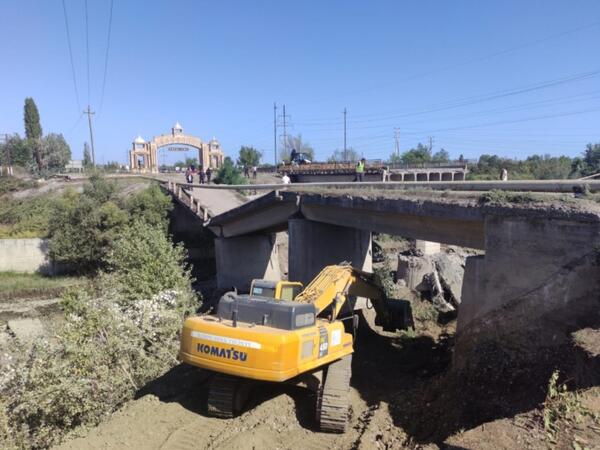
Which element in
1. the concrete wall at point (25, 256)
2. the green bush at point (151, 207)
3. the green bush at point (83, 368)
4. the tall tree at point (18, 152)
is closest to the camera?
the green bush at point (83, 368)

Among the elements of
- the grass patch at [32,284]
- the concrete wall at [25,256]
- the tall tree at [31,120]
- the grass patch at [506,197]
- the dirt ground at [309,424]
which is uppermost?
the tall tree at [31,120]

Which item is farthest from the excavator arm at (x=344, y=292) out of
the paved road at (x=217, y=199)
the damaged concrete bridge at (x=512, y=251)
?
the paved road at (x=217, y=199)

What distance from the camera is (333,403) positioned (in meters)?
8.24

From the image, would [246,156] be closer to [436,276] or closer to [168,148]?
[168,148]

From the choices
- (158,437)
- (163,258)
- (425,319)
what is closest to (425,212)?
(425,319)

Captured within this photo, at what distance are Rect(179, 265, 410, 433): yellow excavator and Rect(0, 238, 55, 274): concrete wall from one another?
29.5 m

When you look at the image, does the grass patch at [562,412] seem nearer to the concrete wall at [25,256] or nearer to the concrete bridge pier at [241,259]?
the concrete bridge pier at [241,259]

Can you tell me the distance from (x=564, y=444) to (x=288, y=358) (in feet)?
13.2

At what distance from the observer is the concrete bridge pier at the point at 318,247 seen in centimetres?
1931

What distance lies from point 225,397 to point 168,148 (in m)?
67.1

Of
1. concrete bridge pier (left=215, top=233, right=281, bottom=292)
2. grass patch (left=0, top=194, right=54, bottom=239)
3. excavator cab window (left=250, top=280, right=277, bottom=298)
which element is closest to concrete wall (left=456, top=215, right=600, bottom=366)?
excavator cab window (left=250, top=280, right=277, bottom=298)

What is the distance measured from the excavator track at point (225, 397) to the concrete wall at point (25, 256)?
96.3 ft

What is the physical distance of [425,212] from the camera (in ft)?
39.7

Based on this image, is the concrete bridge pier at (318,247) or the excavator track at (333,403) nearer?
the excavator track at (333,403)
